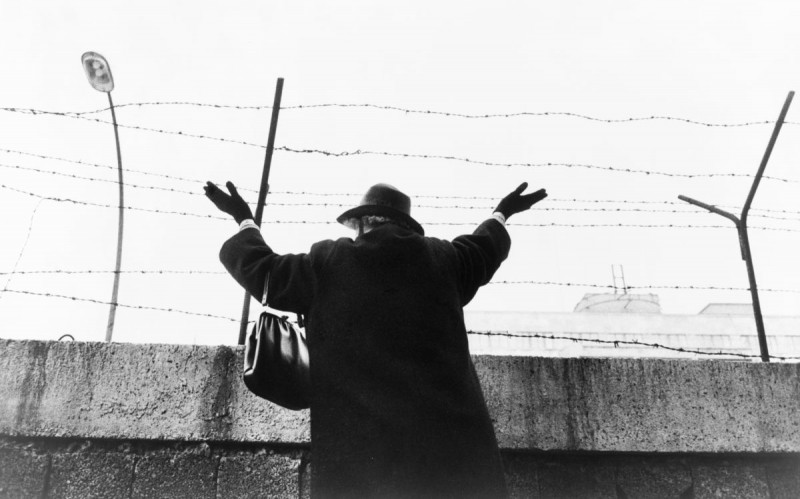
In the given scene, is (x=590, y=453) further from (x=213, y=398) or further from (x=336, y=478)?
(x=213, y=398)

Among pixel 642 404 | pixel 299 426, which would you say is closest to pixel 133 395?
pixel 299 426

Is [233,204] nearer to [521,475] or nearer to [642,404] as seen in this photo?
[521,475]

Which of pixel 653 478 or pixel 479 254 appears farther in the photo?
pixel 653 478

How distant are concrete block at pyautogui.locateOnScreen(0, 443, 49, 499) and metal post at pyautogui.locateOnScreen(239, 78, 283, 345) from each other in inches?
37.7

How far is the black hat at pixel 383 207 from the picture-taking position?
7.68 ft

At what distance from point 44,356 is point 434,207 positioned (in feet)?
6.61

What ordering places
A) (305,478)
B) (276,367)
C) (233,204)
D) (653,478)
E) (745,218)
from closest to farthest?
(276,367) → (233,204) → (305,478) → (653,478) → (745,218)

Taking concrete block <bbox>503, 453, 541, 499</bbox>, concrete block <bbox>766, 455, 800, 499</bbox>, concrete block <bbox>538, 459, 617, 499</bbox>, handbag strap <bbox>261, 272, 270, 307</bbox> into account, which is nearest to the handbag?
handbag strap <bbox>261, 272, 270, 307</bbox>

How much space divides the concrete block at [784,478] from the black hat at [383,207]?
1.90 m

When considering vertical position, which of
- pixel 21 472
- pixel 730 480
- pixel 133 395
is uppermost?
pixel 133 395

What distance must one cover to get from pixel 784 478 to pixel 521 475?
3.82ft

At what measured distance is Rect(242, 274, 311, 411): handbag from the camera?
2.03 metres

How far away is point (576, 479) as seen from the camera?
2.71 meters

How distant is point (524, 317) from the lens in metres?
27.1
